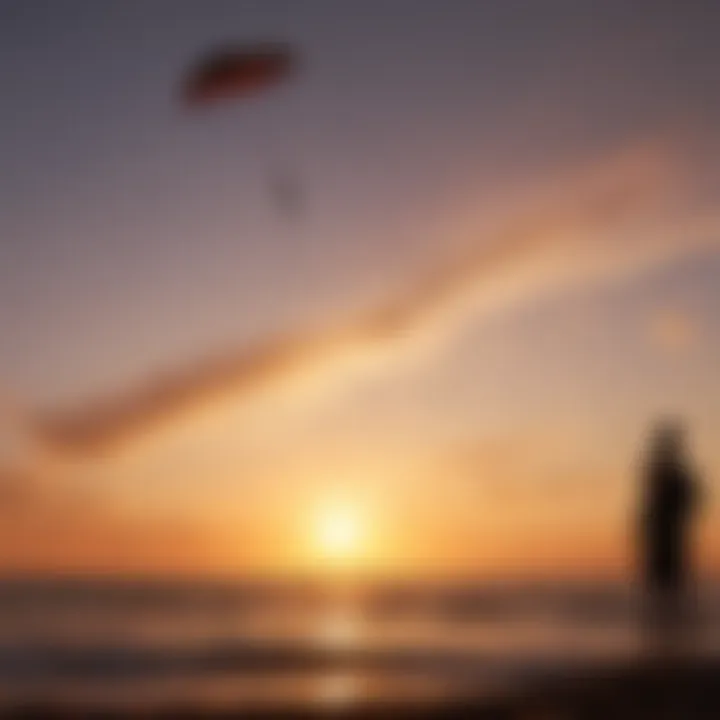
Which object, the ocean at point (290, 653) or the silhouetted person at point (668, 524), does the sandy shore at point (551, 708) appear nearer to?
the ocean at point (290, 653)

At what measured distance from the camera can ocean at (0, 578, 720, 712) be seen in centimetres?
1705

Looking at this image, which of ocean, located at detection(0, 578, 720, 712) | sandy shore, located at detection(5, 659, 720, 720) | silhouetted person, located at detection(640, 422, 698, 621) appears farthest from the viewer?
silhouetted person, located at detection(640, 422, 698, 621)

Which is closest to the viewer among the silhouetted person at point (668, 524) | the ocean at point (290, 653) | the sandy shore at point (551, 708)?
the sandy shore at point (551, 708)

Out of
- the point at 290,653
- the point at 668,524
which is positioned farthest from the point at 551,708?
the point at 668,524

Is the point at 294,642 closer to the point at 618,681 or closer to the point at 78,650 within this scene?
the point at 78,650

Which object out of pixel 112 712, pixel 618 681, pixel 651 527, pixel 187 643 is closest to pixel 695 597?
pixel 651 527

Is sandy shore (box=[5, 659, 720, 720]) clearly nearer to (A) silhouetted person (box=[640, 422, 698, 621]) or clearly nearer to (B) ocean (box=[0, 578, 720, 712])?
(B) ocean (box=[0, 578, 720, 712])

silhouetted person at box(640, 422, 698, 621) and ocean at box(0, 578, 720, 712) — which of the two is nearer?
ocean at box(0, 578, 720, 712)

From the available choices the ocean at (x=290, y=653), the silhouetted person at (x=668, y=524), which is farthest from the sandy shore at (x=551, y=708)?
the silhouetted person at (x=668, y=524)

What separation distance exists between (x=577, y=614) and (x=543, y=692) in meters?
27.7

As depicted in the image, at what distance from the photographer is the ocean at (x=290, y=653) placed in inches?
671

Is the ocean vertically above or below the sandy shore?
above

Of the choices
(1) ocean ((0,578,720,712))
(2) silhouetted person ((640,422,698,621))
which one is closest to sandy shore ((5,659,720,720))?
(1) ocean ((0,578,720,712))

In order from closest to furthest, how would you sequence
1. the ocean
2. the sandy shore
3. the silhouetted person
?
1. the sandy shore
2. the ocean
3. the silhouetted person
